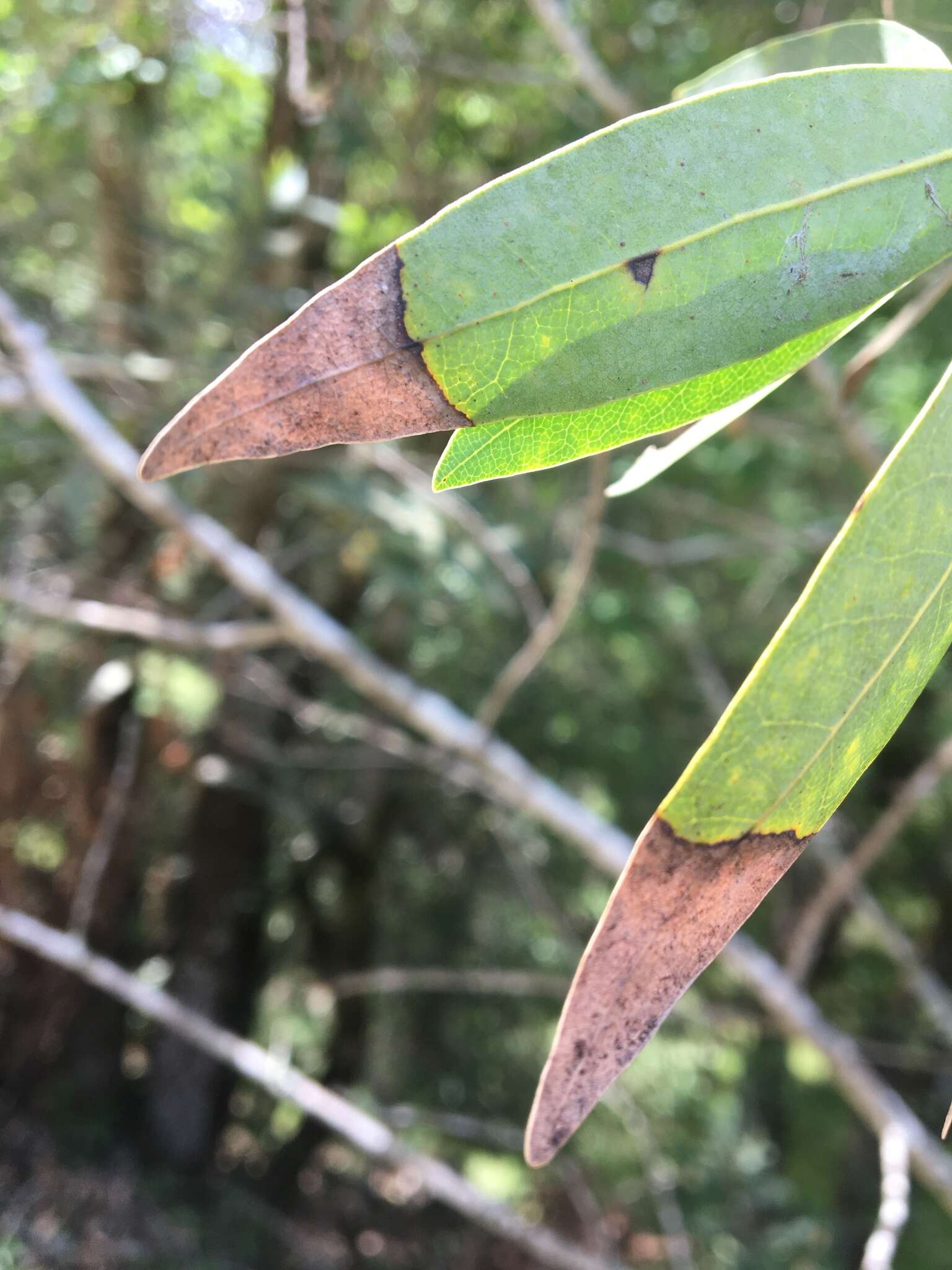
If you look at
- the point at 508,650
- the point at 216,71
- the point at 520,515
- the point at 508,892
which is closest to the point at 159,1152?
the point at 508,892

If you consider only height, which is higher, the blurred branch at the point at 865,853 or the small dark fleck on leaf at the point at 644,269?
the small dark fleck on leaf at the point at 644,269

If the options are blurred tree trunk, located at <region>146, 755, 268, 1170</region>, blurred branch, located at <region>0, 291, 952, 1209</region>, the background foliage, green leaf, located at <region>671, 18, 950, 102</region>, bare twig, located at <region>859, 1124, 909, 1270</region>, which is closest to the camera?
green leaf, located at <region>671, 18, 950, 102</region>

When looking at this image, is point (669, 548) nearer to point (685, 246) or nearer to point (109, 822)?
point (109, 822)

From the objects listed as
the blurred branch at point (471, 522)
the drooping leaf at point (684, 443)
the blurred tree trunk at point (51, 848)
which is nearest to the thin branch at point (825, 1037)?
the blurred branch at point (471, 522)

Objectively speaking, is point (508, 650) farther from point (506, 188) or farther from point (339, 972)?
point (506, 188)

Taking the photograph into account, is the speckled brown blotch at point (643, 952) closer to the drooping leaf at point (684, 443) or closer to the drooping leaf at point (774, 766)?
the drooping leaf at point (774, 766)

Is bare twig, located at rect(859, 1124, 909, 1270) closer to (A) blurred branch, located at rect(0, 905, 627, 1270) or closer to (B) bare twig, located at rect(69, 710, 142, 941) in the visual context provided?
(A) blurred branch, located at rect(0, 905, 627, 1270)

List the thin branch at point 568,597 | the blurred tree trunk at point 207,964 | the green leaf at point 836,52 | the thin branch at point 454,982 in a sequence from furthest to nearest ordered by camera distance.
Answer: the blurred tree trunk at point 207,964, the thin branch at point 454,982, the thin branch at point 568,597, the green leaf at point 836,52

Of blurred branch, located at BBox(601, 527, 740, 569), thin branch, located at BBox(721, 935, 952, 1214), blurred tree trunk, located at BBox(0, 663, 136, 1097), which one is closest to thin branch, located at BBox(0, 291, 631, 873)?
thin branch, located at BBox(721, 935, 952, 1214)
